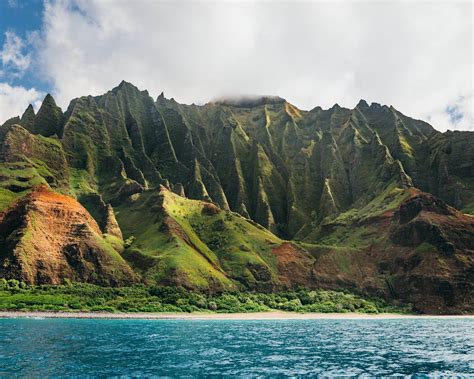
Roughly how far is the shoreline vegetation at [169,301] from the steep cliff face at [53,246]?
595cm

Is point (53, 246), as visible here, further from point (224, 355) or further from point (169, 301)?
point (224, 355)

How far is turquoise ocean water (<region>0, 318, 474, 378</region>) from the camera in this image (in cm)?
4341

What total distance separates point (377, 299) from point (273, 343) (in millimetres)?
126735

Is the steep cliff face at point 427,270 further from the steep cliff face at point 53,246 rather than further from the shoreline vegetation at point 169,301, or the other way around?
the steep cliff face at point 53,246

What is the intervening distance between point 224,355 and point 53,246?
122m

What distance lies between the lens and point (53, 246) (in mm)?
158625

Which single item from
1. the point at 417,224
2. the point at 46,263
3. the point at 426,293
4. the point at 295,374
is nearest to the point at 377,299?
the point at 426,293

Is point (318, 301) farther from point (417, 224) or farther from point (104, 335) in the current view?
point (104, 335)

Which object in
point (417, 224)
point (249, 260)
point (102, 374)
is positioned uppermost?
point (417, 224)

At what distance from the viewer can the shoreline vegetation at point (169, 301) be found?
431 feet

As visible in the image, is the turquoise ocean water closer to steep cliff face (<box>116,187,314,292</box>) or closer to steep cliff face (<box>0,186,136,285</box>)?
steep cliff face (<box>0,186,136,285</box>)

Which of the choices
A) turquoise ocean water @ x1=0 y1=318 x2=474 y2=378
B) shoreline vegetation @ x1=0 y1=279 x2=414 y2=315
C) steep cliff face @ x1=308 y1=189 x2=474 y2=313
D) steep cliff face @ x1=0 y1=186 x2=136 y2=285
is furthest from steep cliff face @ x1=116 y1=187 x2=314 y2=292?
turquoise ocean water @ x1=0 y1=318 x2=474 y2=378

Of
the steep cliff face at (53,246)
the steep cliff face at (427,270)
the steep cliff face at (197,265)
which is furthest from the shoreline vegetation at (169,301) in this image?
the steep cliff face at (427,270)

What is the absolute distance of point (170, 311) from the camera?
14100 centimetres
